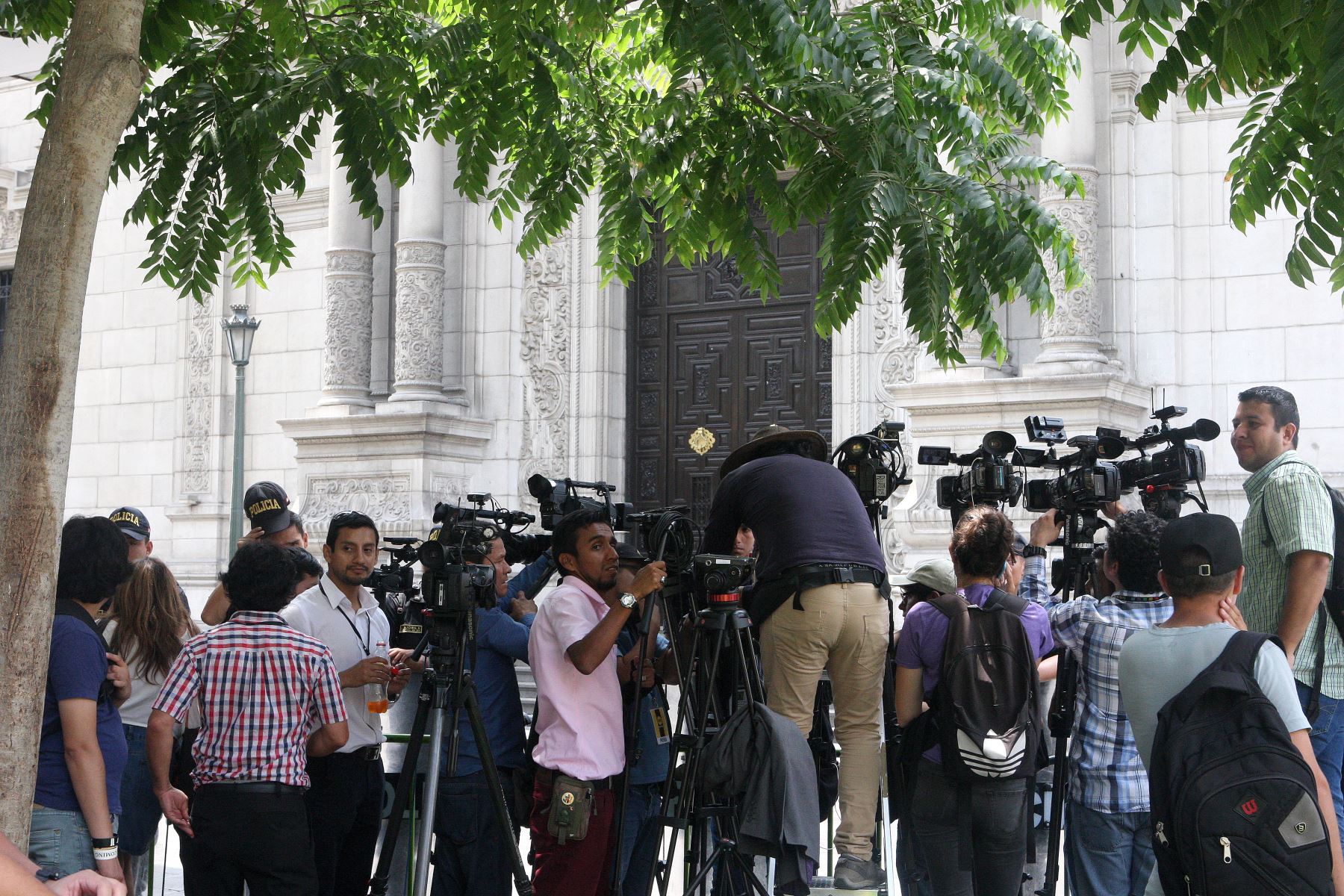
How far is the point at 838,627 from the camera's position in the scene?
5629mm

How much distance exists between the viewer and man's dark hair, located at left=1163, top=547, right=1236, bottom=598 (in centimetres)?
393

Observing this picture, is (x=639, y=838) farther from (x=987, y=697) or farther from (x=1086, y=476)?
(x=1086, y=476)

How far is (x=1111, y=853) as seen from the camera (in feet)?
16.7

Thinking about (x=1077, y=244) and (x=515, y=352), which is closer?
(x=1077, y=244)

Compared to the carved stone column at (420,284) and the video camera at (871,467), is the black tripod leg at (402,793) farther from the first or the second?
the carved stone column at (420,284)

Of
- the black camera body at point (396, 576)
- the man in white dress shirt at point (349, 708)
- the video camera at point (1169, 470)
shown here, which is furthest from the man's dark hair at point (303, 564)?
the video camera at point (1169, 470)

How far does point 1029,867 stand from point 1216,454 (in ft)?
23.0

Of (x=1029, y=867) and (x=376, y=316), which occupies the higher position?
(x=376, y=316)

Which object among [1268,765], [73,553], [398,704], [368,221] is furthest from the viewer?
[368,221]

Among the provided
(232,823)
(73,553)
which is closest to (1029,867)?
(232,823)

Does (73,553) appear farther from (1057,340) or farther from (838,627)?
(1057,340)

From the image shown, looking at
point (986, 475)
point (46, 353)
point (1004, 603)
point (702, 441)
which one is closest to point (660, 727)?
point (1004, 603)

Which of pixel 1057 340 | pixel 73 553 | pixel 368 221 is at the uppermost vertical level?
pixel 368 221

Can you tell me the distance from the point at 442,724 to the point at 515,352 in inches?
418
